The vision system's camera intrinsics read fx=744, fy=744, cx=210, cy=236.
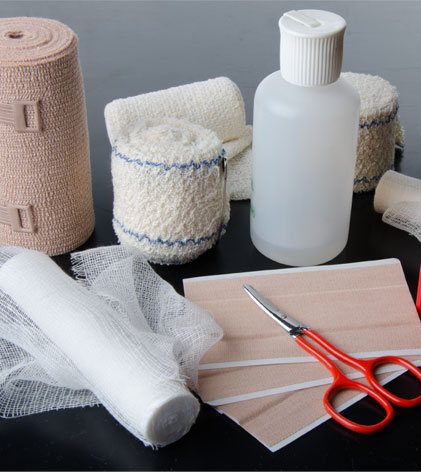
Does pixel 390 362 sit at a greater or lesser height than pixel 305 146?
lesser

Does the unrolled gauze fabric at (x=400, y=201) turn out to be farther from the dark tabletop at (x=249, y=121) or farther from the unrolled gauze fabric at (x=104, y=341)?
the unrolled gauze fabric at (x=104, y=341)

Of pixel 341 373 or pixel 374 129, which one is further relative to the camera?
pixel 374 129

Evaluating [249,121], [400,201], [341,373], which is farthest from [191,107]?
[341,373]

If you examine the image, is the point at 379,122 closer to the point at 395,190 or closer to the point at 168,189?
the point at 395,190

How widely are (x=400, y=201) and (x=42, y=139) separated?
1.12 ft

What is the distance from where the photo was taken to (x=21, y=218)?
26.0 inches

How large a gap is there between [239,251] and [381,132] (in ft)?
0.60

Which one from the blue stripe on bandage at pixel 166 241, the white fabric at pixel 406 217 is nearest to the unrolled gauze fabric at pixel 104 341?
the blue stripe on bandage at pixel 166 241

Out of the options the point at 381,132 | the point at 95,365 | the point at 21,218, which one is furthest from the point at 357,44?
the point at 95,365

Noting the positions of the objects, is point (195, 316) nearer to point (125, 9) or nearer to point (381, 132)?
point (381, 132)

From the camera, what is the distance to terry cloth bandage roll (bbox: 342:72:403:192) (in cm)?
71

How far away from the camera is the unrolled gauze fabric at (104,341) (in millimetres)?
493

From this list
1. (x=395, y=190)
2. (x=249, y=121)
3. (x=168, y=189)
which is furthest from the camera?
(x=249, y=121)

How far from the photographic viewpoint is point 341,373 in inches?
21.6
